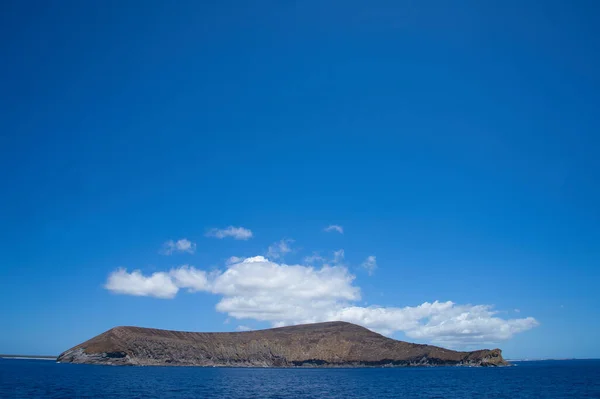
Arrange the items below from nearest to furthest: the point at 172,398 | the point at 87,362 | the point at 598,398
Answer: the point at 172,398 < the point at 598,398 < the point at 87,362

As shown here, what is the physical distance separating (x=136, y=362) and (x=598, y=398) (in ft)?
599

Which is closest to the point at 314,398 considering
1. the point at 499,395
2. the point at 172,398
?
the point at 172,398

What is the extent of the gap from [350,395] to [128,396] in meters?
37.8

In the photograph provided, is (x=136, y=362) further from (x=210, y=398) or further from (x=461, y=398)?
(x=461, y=398)

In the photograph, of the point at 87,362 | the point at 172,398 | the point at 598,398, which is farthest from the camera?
the point at 87,362

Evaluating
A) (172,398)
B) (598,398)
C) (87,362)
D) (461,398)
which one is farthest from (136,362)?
(598,398)

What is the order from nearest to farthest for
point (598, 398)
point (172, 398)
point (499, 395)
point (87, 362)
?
point (172, 398)
point (598, 398)
point (499, 395)
point (87, 362)

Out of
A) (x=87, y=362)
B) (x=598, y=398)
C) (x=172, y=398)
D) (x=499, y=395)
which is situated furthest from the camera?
(x=87, y=362)

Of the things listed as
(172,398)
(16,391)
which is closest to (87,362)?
(16,391)

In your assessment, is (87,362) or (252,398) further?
(87,362)

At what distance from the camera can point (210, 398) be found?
65562 millimetres

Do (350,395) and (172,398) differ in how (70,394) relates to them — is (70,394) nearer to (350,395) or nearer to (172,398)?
(172,398)

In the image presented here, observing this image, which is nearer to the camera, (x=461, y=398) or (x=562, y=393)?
(x=461, y=398)

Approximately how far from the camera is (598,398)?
226ft
